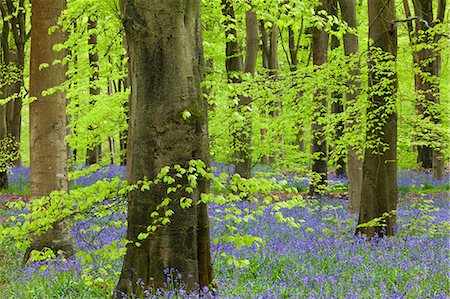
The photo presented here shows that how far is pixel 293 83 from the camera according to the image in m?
8.82

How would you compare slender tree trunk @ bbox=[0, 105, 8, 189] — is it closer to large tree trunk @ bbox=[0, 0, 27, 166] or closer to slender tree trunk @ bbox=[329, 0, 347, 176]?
large tree trunk @ bbox=[0, 0, 27, 166]

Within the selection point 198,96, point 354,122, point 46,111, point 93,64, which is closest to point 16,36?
point 93,64

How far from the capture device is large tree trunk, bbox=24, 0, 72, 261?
7508 millimetres

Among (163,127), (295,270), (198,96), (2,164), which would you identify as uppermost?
(198,96)

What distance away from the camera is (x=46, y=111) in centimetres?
754

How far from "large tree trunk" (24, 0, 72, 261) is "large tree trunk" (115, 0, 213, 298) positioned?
11.9ft

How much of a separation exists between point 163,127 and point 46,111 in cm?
405

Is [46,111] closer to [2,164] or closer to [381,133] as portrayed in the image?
[381,133]

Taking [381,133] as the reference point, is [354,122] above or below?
above

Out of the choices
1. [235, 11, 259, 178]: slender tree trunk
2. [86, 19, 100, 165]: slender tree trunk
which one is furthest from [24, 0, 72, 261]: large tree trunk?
[235, 11, 259, 178]: slender tree trunk

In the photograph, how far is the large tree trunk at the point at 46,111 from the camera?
751cm

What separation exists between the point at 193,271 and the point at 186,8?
7.92ft

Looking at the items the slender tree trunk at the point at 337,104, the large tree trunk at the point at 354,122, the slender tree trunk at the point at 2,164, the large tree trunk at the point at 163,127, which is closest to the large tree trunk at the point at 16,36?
the slender tree trunk at the point at 2,164

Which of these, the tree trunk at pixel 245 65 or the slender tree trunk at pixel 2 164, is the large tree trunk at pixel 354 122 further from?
the slender tree trunk at pixel 2 164
